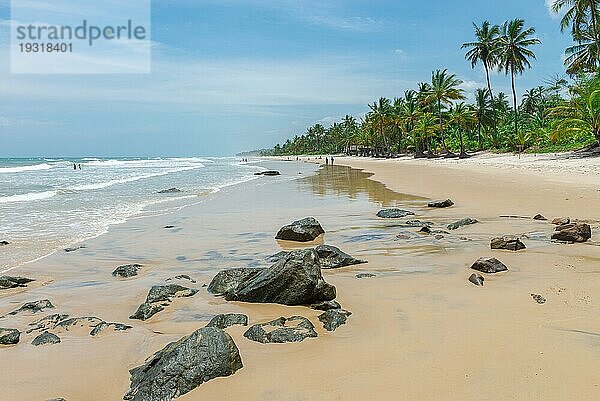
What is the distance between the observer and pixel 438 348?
4.55 meters

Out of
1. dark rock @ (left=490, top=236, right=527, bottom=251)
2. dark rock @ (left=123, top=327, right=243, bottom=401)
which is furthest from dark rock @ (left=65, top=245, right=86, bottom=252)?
dark rock @ (left=490, top=236, right=527, bottom=251)

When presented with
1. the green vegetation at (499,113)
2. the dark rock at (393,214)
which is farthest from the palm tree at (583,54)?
the dark rock at (393,214)

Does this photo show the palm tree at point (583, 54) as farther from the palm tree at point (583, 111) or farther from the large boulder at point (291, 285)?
the large boulder at point (291, 285)

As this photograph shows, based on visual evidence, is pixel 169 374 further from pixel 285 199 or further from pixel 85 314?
pixel 285 199

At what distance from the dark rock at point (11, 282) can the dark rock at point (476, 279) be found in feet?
23.0

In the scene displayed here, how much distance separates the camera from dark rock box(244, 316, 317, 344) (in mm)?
4980

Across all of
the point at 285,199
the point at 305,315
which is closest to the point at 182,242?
the point at 305,315

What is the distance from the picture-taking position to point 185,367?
400 centimetres

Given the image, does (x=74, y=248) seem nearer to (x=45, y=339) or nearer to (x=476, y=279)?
(x=45, y=339)

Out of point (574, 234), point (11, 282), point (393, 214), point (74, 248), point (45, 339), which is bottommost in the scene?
point (74, 248)

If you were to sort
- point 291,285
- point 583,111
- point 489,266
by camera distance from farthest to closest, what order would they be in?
point 583,111
point 489,266
point 291,285

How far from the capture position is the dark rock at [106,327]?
5.57 metres

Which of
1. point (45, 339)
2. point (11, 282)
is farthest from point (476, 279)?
point (11, 282)

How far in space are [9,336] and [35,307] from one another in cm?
126
